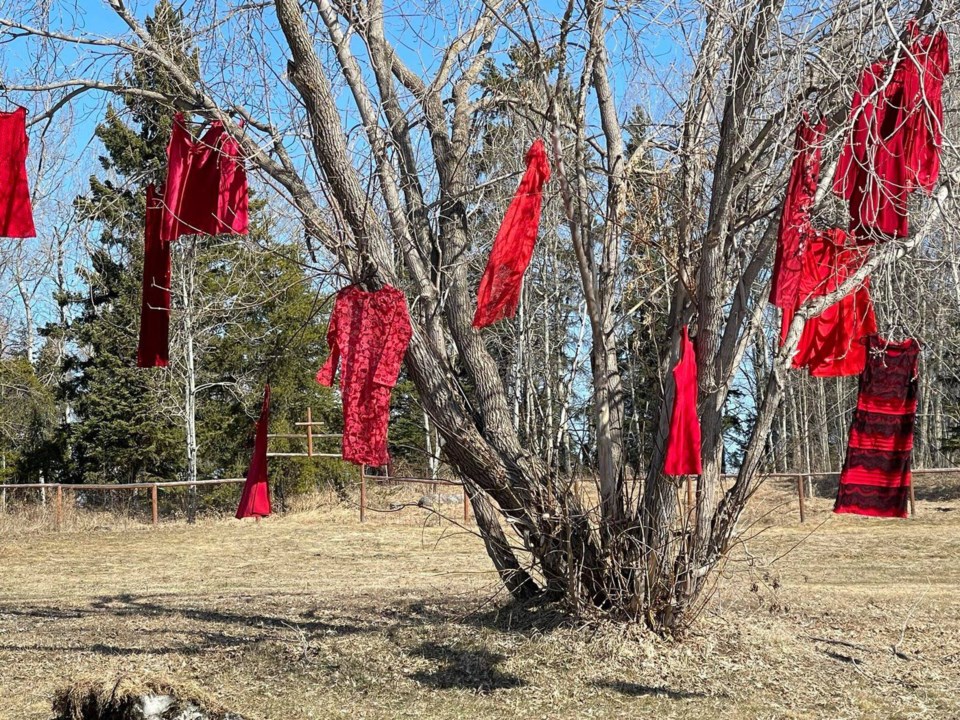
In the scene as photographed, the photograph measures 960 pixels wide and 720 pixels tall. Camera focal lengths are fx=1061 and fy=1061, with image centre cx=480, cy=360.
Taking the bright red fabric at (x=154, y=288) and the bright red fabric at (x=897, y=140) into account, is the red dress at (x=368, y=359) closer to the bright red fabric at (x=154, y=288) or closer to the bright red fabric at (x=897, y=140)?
the bright red fabric at (x=154, y=288)

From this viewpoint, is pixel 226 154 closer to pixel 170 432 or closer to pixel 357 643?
pixel 357 643

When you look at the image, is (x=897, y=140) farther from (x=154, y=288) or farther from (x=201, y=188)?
(x=154, y=288)

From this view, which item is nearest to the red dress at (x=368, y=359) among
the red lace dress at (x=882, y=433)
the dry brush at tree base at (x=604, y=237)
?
the dry brush at tree base at (x=604, y=237)

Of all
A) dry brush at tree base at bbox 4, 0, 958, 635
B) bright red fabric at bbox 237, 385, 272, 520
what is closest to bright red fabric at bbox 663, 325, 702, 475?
dry brush at tree base at bbox 4, 0, 958, 635

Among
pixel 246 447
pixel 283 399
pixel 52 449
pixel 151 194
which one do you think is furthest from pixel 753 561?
pixel 52 449

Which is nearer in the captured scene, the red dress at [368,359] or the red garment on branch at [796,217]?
the red garment on branch at [796,217]

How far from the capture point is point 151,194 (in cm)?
689

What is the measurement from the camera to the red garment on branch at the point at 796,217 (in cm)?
573

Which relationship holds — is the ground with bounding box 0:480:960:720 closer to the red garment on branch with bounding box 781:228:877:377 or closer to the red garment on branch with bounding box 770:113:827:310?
the red garment on branch with bounding box 781:228:877:377

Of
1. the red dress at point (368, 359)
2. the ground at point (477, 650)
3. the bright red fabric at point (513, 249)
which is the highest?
the bright red fabric at point (513, 249)

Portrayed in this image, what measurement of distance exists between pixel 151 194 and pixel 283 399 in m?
16.3

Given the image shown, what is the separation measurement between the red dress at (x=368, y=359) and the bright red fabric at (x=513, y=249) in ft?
1.66

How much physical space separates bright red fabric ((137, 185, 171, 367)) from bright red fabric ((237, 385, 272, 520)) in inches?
42.9

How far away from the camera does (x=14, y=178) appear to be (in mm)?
6488
